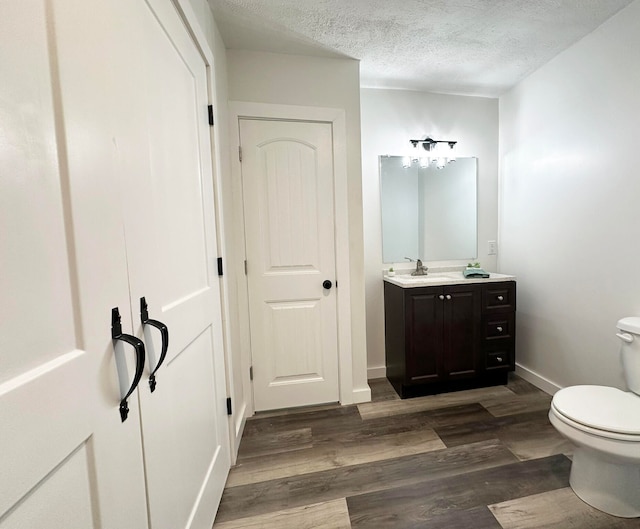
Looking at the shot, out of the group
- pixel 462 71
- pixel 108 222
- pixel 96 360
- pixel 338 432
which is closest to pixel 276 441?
pixel 338 432

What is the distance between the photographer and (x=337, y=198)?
198 centimetres

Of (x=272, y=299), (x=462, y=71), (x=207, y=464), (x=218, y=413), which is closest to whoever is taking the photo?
(x=207, y=464)

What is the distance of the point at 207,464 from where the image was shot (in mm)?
1205

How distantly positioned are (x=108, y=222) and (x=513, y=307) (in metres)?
2.58

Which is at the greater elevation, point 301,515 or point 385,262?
point 385,262

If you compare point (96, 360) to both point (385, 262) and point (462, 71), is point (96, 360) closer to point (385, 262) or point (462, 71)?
point (385, 262)

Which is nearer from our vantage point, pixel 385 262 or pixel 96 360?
pixel 96 360

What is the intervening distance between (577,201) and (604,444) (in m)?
1.49

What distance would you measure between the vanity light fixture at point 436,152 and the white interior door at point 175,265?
176 centimetres

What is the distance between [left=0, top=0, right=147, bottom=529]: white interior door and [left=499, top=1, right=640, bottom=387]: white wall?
2.47m

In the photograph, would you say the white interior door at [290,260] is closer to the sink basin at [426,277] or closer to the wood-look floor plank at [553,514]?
the sink basin at [426,277]

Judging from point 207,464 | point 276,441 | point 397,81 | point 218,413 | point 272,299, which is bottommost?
point 276,441

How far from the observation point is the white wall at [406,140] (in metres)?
2.39

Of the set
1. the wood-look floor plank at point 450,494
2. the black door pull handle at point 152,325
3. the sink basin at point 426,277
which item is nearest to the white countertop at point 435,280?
the sink basin at point 426,277
